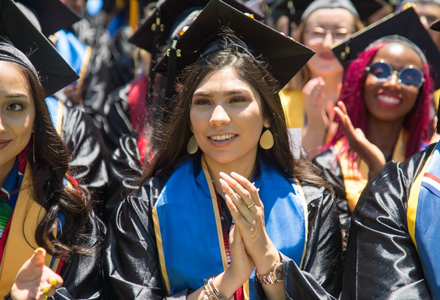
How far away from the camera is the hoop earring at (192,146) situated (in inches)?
127

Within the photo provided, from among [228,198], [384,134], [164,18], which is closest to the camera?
[228,198]

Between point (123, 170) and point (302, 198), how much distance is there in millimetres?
1419

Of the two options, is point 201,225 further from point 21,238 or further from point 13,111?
point 13,111

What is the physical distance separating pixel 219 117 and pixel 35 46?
3.22 feet

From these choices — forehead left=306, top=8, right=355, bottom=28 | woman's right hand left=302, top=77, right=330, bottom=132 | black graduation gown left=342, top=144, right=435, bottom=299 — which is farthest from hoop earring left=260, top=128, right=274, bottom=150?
forehead left=306, top=8, right=355, bottom=28

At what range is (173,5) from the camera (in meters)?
4.37

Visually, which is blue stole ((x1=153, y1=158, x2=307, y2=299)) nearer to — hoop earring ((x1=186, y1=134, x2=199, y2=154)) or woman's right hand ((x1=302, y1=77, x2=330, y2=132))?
hoop earring ((x1=186, y1=134, x2=199, y2=154))

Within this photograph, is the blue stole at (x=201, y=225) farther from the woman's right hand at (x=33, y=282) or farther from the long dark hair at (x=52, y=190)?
the woman's right hand at (x=33, y=282)

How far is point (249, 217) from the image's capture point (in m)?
2.62

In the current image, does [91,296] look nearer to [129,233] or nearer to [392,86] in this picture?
[129,233]

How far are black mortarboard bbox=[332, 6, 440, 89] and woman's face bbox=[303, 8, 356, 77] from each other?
1.51ft

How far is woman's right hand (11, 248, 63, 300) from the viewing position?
241 cm

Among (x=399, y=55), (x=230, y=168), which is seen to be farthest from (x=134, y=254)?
(x=399, y=55)

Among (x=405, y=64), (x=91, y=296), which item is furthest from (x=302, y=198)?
(x=405, y=64)
